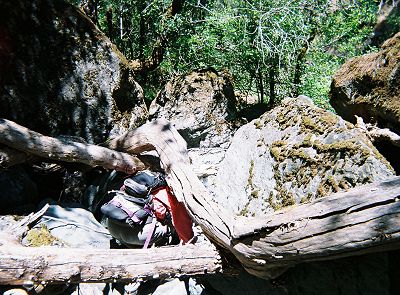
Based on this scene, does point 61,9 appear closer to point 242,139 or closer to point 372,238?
point 242,139

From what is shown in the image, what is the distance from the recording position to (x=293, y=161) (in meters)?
3.28

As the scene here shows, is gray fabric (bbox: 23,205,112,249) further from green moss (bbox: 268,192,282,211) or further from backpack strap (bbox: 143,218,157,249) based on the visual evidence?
green moss (bbox: 268,192,282,211)

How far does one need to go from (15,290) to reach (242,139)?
262cm

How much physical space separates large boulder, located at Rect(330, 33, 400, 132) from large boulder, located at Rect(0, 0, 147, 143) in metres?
3.20

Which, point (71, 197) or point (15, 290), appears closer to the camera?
point (15, 290)

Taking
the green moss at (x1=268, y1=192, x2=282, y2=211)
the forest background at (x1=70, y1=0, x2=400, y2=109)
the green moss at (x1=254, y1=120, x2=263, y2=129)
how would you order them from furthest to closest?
the forest background at (x1=70, y1=0, x2=400, y2=109) < the green moss at (x1=254, y1=120, x2=263, y2=129) < the green moss at (x1=268, y1=192, x2=282, y2=211)

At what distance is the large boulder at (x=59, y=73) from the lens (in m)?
5.44

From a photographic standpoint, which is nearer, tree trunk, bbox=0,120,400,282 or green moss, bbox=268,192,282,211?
tree trunk, bbox=0,120,400,282

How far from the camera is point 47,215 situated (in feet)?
14.9

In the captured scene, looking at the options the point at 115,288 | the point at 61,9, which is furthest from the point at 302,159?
the point at 61,9

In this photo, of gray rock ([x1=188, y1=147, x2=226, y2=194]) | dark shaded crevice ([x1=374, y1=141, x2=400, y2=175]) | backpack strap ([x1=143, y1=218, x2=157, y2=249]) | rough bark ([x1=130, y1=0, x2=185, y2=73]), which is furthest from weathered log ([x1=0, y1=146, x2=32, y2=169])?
rough bark ([x1=130, y1=0, x2=185, y2=73])

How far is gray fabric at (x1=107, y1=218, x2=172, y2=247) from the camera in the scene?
3.90 m

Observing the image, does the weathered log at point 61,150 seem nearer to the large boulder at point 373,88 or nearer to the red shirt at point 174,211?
the red shirt at point 174,211

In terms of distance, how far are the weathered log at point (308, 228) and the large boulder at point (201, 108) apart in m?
2.60
